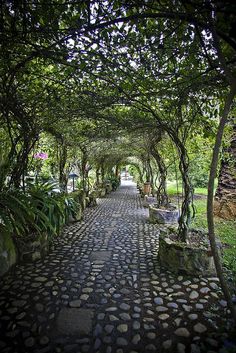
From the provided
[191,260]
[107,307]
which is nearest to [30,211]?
[107,307]

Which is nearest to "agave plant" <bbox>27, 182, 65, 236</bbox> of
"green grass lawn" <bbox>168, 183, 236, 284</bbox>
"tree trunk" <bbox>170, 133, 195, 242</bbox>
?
"tree trunk" <bbox>170, 133, 195, 242</bbox>

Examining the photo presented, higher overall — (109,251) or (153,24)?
(153,24)

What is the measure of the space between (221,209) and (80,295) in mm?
5287

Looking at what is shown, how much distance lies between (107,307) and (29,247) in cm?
180

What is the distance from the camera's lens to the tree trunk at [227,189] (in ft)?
20.6

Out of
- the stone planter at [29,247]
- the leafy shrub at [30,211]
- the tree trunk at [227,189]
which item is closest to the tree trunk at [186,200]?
the leafy shrub at [30,211]

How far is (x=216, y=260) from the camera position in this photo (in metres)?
1.72

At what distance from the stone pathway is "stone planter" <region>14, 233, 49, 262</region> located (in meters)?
0.15

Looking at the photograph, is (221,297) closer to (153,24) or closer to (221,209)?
(153,24)

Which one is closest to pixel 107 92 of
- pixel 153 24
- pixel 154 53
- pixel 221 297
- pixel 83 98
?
pixel 83 98

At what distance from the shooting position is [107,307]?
2477 millimetres

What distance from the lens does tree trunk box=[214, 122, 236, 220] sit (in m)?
6.28

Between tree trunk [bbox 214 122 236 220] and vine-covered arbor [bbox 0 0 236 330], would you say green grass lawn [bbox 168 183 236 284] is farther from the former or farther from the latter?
vine-covered arbor [bbox 0 0 236 330]

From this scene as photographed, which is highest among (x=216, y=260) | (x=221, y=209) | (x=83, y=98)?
(x=83, y=98)
